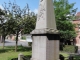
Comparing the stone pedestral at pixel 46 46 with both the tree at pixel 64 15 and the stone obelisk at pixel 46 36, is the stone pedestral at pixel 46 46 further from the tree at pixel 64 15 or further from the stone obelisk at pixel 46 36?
the tree at pixel 64 15

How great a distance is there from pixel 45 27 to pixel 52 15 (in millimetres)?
695

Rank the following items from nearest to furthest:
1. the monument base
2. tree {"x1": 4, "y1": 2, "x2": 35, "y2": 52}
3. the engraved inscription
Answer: the monument base
the engraved inscription
tree {"x1": 4, "y1": 2, "x2": 35, "y2": 52}

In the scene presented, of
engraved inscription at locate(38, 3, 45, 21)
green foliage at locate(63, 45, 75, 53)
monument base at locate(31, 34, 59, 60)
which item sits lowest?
green foliage at locate(63, 45, 75, 53)

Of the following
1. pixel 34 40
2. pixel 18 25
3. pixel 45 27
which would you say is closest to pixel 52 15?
pixel 45 27

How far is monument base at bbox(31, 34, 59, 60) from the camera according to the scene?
760cm

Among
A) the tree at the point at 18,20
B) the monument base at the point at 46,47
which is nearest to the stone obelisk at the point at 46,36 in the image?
the monument base at the point at 46,47

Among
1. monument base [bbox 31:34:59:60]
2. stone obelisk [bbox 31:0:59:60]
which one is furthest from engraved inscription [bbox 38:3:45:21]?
monument base [bbox 31:34:59:60]

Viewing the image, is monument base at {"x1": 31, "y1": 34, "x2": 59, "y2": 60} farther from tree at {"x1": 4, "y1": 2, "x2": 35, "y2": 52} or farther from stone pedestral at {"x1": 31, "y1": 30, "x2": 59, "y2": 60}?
tree at {"x1": 4, "y1": 2, "x2": 35, "y2": 52}

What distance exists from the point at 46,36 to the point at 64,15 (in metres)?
20.3

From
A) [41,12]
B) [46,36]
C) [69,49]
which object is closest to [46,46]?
[46,36]

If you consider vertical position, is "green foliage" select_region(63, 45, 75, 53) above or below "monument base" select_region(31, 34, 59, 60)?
below

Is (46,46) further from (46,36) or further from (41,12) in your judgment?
(41,12)

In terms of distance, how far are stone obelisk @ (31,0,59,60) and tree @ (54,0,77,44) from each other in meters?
19.0

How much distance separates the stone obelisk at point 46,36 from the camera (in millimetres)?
7633
